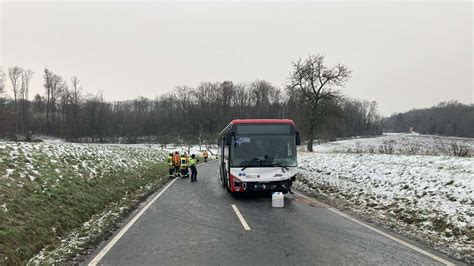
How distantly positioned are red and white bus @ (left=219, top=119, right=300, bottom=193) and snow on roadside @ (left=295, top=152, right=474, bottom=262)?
2.43 metres

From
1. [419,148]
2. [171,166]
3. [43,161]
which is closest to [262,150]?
[43,161]

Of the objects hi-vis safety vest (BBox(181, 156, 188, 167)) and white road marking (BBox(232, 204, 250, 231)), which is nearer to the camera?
white road marking (BBox(232, 204, 250, 231))

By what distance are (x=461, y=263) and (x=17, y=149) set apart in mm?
13888

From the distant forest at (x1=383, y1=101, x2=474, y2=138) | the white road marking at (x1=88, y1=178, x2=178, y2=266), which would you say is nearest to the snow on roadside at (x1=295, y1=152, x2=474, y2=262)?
the white road marking at (x1=88, y1=178, x2=178, y2=266)

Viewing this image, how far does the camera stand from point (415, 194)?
1104cm

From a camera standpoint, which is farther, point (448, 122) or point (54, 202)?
point (448, 122)

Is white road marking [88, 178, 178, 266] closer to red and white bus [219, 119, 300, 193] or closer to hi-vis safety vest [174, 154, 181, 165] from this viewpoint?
red and white bus [219, 119, 300, 193]

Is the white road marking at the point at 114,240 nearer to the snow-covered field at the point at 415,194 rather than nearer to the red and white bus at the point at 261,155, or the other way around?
the red and white bus at the point at 261,155

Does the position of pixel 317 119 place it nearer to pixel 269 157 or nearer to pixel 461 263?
pixel 269 157

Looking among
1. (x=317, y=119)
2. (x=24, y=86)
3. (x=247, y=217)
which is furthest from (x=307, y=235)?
(x=24, y=86)

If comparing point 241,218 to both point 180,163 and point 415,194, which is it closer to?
point 415,194

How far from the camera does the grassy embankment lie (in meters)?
6.57

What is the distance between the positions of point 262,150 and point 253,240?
6.36 meters

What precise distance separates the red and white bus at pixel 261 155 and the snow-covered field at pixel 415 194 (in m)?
2.21
